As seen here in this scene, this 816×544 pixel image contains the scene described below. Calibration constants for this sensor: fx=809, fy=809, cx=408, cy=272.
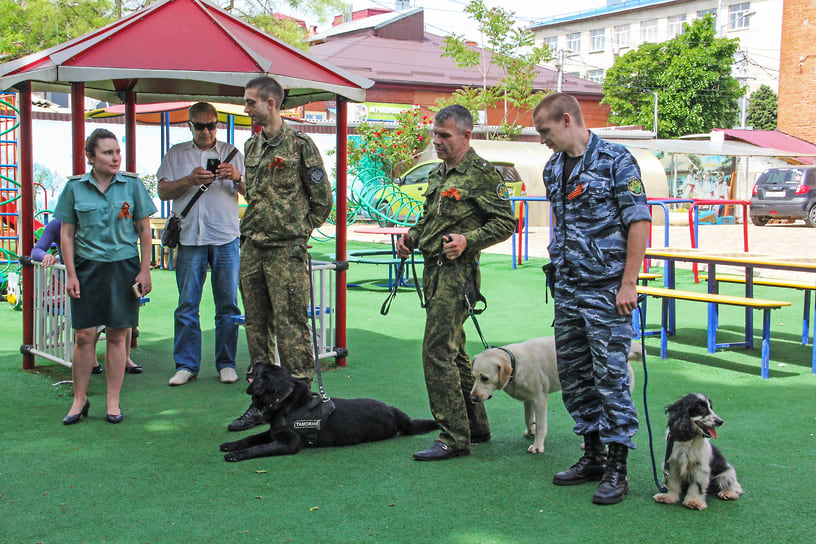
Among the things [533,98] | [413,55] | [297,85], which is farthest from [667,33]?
[297,85]

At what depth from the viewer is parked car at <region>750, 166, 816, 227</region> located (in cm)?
2461

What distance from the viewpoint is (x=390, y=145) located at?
25.9 metres

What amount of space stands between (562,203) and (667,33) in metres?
76.2

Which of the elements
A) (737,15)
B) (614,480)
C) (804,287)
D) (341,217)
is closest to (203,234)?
(341,217)

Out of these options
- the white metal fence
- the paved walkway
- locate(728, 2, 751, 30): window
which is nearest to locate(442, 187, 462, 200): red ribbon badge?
the white metal fence

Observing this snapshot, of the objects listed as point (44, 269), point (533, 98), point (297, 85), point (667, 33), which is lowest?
point (44, 269)

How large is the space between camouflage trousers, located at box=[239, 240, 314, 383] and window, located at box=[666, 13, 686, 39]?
244 feet

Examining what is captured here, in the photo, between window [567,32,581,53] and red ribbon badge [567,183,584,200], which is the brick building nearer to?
red ribbon badge [567,183,584,200]

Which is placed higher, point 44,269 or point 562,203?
point 562,203

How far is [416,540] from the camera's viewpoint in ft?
10.7

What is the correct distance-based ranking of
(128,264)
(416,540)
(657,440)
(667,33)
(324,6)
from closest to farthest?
(416,540), (657,440), (128,264), (324,6), (667,33)

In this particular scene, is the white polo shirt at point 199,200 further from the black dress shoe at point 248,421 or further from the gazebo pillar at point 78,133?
the black dress shoe at point 248,421

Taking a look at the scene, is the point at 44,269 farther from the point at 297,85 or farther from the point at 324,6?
the point at 324,6

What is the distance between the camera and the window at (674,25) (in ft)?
237
